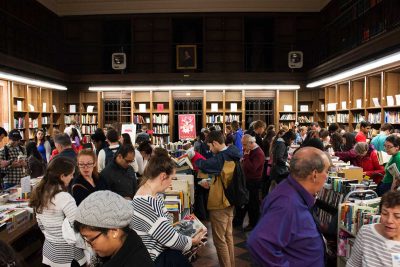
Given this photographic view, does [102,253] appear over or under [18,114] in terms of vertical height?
under

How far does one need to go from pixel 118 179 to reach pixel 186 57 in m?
11.1

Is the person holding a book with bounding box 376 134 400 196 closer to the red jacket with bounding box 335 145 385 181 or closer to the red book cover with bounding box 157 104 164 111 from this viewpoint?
the red jacket with bounding box 335 145 385 181

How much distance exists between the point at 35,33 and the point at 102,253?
1239 centimetres

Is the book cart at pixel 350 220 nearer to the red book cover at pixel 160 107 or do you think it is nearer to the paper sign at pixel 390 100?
the paper sign at pixel 390 100

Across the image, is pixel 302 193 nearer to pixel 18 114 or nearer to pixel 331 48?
pixel 18 114

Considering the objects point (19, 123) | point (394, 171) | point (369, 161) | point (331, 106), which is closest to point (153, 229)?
point (394, 171)

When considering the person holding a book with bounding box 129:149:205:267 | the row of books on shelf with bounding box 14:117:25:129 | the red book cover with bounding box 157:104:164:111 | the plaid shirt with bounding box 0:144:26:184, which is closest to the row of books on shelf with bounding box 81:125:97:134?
the red book cover with bounding box 157:104:164:111

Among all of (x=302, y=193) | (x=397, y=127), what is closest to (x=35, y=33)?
(x=397, y=127)

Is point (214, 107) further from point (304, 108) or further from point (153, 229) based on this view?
point (153, 229)

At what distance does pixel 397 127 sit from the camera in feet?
30.0

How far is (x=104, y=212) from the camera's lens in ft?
5.42

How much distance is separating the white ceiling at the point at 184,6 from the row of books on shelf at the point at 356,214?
1246 centimetres

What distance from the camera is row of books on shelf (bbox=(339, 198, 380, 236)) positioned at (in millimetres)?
3511

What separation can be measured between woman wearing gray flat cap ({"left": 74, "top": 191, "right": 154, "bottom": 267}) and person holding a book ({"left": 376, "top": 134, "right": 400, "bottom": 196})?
3.49 metres
